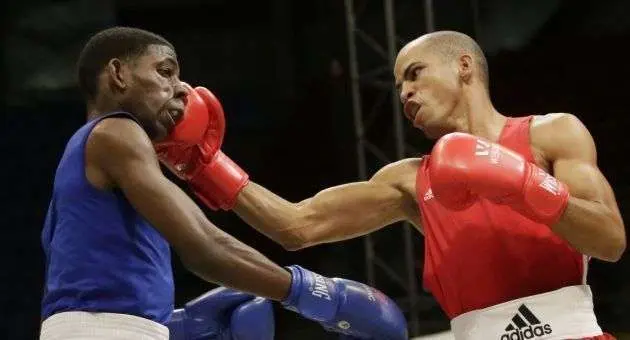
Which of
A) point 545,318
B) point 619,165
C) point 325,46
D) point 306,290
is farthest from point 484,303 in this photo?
point 325,46

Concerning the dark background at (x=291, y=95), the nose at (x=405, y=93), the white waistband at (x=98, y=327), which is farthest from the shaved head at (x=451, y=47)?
the dark background at (x=291, y=95)

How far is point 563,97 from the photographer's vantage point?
6.65m

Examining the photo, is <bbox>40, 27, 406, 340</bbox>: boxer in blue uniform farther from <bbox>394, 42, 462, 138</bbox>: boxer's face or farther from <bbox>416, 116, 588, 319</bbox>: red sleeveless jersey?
<bbox>394, 42, 462, 138</bbox>: boxer's face

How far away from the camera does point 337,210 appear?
2.80 m

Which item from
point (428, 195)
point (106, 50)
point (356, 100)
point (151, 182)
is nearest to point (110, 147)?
point (151, 182)

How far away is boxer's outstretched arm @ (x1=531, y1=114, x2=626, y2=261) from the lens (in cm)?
214

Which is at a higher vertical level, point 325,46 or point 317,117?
point 325,46

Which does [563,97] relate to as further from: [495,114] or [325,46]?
[495,114]

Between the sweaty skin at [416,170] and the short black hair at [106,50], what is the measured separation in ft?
2.63

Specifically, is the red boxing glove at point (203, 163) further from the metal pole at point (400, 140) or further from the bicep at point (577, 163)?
the metal pole at point (400, 140)

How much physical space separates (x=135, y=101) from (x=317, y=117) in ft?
16.6

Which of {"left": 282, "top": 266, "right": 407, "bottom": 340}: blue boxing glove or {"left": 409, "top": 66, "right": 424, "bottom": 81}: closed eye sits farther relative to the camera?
{"left": 409, "top": 66, "right": 424, "bottom": 81}: closed eye

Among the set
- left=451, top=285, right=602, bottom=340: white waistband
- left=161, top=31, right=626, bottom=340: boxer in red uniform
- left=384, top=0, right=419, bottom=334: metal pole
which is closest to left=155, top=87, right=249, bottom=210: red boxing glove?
left=161, top=31, right=626, bottom=340: boxer in red uniform

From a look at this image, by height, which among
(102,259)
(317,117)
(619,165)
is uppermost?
(102,259)
